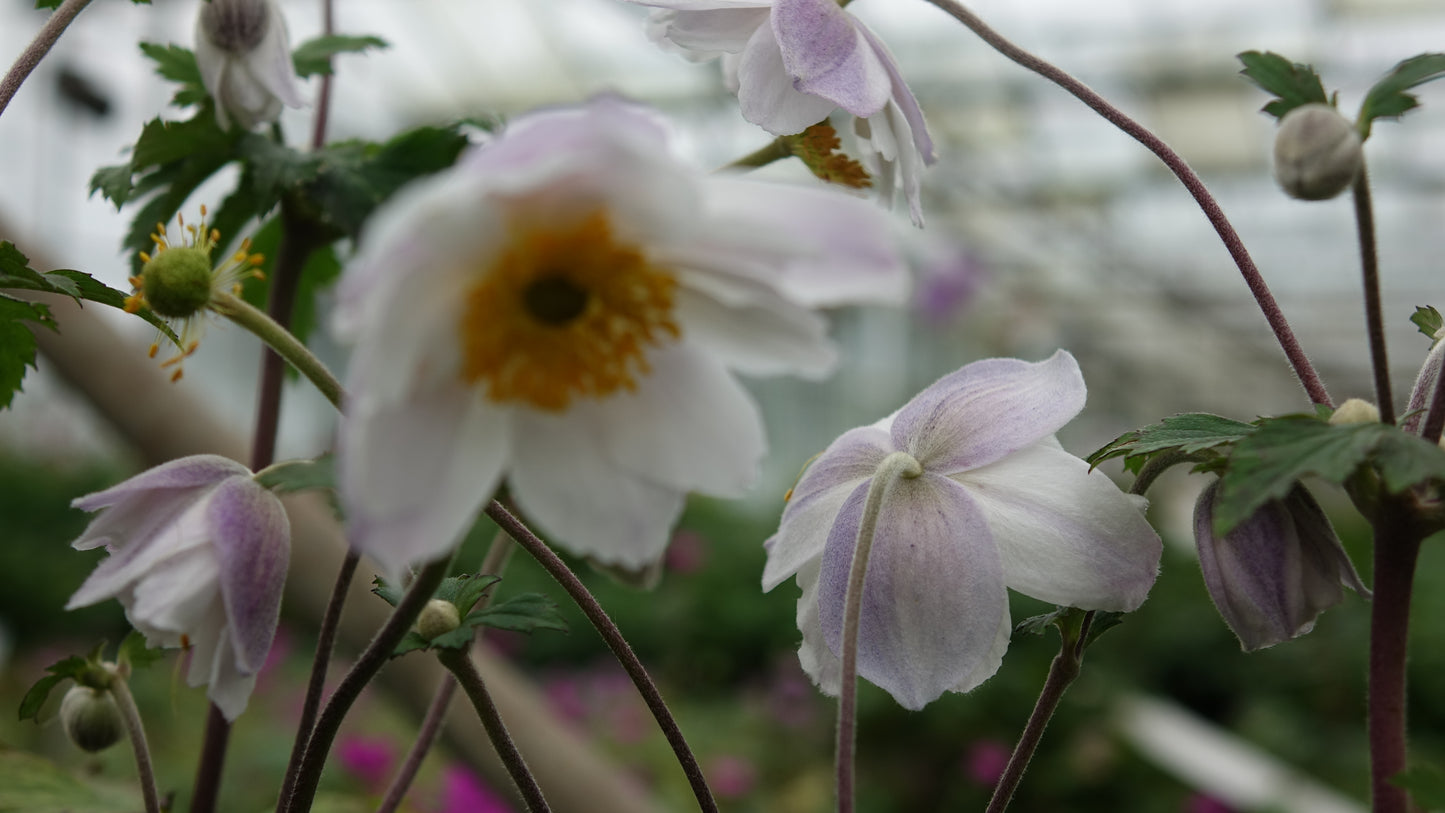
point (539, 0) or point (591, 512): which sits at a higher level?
point (591, 512)

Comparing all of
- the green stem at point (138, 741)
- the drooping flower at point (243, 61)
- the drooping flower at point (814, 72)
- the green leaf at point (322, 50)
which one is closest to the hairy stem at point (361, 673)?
the green stem at point (138, 741)

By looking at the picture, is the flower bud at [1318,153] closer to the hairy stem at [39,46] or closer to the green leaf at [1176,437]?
the green leaf at [1176,437]

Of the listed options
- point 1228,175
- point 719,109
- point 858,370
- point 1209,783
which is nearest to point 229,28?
point 1209,783

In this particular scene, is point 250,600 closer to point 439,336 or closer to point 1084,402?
point 439,336

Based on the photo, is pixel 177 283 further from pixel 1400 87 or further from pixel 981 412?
pixel 1400 87

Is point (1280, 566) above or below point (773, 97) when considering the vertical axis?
below

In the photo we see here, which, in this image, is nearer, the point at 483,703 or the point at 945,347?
the point at 483,703

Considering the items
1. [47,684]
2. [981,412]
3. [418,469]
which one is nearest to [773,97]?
[981,412]
